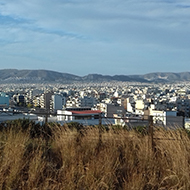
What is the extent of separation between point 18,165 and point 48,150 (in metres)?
1.08

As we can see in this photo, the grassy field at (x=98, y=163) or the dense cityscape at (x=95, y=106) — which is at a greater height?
the grassy field at (x=98, y=163)

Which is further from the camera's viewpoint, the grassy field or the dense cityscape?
the dense cityscape

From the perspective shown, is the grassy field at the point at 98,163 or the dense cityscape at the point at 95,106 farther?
the dense cityscape at the point at 95,106

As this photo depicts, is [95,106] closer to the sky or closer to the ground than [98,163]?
closer to the ground

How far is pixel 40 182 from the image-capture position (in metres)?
3.02

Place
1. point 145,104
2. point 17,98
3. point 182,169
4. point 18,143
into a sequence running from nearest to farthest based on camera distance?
point 182,169
point 18,143
point 145,104
point 17,98

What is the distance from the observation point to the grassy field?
116 inches

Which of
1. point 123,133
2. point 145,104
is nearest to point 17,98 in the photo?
point 145,104

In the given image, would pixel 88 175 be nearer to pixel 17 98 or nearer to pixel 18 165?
pixel 18 165

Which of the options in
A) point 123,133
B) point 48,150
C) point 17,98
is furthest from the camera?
point 17,98

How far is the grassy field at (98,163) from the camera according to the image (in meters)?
2.95

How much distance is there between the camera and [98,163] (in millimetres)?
3334

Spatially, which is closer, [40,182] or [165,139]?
[40,182]

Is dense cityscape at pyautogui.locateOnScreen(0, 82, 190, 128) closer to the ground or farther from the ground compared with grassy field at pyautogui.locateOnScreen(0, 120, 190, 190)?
closer to the ground
